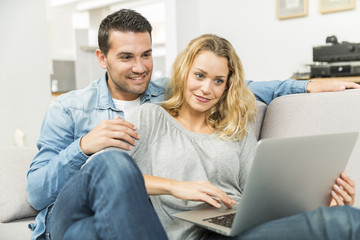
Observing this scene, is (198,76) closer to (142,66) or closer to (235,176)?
(142,66)

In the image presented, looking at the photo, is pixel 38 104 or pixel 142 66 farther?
pixel 38 104

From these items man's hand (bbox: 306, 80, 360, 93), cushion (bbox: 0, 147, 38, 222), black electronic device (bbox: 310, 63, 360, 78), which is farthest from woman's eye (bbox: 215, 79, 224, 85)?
black electronic device (bbox: 310, 63, 360, 78)

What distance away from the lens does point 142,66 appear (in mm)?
1543

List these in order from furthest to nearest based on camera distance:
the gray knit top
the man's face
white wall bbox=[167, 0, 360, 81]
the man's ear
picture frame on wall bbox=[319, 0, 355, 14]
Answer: white wall bbox=[167, 0, 360, 81]
picture frame on wall bbox=[319, 0, 355, 14]
the man's ear
the man's face
the gray knit top

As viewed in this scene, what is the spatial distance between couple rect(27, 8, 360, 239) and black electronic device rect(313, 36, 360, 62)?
4.97ft

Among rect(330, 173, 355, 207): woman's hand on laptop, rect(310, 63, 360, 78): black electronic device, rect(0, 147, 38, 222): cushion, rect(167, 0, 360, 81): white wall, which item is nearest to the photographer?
rect(330, 173, 355, 207): woman's hand on laptop

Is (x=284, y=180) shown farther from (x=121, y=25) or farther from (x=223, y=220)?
(x=121, y=25)

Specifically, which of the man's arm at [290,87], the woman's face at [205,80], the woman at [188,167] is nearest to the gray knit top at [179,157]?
the woman at [188,167]

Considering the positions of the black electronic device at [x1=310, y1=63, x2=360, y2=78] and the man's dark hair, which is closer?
the man's dark hair

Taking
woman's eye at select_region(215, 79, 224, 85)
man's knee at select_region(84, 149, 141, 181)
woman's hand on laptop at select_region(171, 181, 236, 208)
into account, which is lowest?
woman's hand on laptop at select_region(171, 181, 236, 208)

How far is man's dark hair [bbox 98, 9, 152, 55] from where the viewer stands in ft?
5.10

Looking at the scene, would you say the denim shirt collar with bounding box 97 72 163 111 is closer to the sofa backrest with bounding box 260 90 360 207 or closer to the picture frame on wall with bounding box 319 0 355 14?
the sofa backrest with bounding box 260 90 360 207

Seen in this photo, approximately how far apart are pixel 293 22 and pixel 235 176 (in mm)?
2482

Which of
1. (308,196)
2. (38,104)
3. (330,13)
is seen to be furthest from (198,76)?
(330,13)
